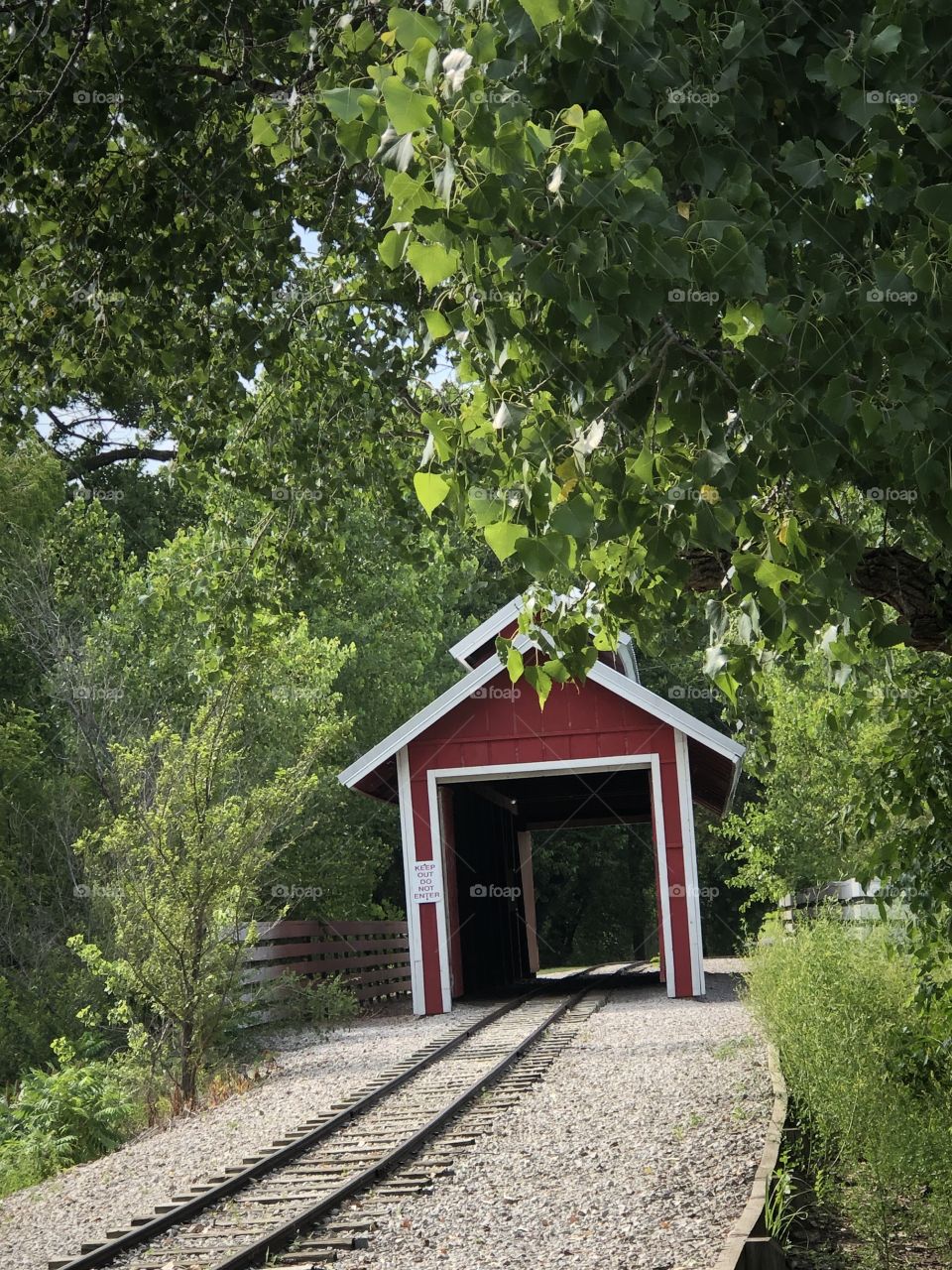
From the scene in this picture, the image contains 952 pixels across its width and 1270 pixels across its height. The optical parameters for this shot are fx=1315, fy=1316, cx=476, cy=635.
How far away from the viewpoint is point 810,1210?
6504mm

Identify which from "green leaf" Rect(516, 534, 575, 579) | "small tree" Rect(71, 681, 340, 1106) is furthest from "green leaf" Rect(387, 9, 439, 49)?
"small tree" Rect(71, 681, 340, 1106)

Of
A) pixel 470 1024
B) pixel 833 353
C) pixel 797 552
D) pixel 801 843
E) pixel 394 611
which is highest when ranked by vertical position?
pixel 394 611

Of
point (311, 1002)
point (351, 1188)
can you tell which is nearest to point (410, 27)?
point (351, 1188)

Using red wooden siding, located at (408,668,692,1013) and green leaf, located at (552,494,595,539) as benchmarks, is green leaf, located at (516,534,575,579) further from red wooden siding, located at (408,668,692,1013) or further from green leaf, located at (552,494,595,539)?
red wooden siding, located at (408,668,692,1013)

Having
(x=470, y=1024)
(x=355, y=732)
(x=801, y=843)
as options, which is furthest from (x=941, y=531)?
(x=355, y=732)

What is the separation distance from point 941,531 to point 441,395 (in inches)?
232

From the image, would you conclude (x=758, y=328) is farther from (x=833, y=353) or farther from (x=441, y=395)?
(x=441, y=395)

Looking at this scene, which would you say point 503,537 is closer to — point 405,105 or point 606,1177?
point 405,105

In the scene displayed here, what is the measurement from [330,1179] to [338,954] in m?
15.0
